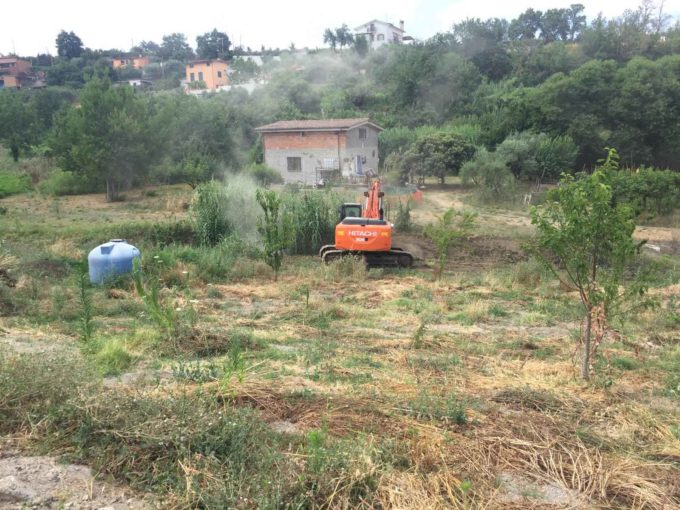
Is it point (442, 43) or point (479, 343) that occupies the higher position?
point (442, 43)

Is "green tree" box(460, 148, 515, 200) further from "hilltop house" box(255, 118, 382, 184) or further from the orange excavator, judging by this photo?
the orange excavator

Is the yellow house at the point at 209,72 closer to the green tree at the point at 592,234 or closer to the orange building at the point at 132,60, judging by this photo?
the orange building at the point at 132,60

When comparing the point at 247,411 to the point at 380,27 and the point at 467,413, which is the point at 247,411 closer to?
the point at 467,413

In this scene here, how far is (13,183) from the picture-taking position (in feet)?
104

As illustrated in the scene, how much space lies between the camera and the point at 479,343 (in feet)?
30.2

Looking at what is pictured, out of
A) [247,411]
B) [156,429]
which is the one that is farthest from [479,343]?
[156,429]

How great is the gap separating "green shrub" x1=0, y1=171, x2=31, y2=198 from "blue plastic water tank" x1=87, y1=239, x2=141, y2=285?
1946 cm

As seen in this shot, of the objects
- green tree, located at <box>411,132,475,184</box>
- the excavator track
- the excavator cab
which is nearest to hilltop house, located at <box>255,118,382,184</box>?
green tree, located at <box>411,132,475,184</box>

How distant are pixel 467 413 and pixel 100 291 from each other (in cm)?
881

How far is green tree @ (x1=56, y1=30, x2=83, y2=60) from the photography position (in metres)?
94.6

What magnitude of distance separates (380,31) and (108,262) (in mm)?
93081

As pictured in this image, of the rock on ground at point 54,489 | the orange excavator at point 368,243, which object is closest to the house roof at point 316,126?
the orange excavator at point 368,243

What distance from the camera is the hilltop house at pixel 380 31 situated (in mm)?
96938

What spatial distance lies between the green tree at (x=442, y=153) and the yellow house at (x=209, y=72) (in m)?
55.5
